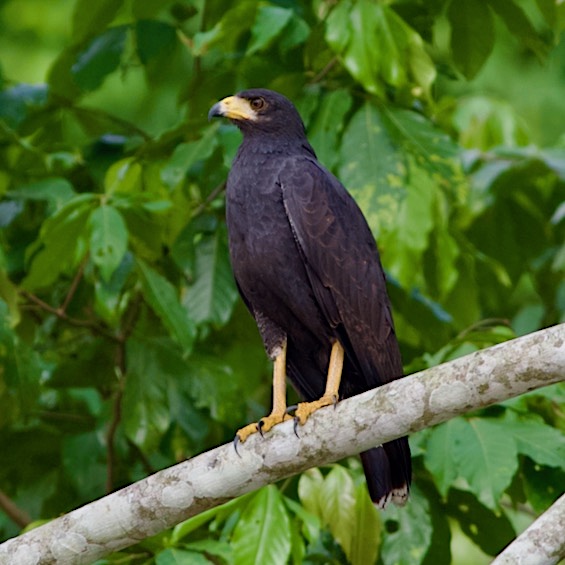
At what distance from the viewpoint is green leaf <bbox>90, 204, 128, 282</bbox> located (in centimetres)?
419

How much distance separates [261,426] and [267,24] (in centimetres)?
147

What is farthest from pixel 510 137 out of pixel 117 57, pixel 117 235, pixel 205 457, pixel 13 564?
pixel 13 564

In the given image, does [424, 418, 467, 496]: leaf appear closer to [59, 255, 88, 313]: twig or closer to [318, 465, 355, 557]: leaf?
[318, 465, 355, 557]: leaf

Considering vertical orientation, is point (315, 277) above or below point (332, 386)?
above

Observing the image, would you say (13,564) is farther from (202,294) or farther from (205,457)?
(202,294)

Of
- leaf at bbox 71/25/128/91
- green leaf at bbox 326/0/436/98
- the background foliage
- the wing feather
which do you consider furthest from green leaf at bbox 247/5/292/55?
leaf at bbox 71/25/128/91

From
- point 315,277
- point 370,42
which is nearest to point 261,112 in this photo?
point 370,42

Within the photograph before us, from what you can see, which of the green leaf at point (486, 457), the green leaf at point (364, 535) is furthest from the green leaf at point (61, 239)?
the green leaf at point (486, 457)

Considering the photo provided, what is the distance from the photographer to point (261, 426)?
393 cm

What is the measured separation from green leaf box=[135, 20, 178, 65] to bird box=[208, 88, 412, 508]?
2.97 feet

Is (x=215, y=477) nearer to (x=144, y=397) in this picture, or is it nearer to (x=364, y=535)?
(x=364, y=535)

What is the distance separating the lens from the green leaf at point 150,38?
5.13 metres

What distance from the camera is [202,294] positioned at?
15.6 feet

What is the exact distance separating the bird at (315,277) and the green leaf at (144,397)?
0.52 m
